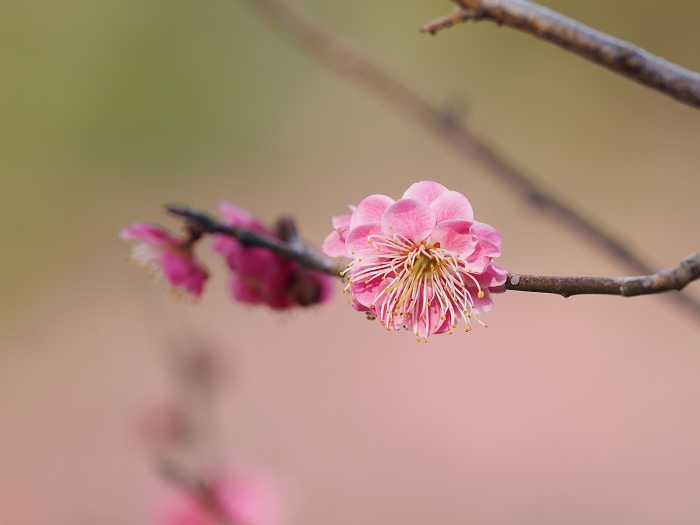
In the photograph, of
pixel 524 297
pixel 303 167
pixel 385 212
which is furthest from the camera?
pixel 303 167

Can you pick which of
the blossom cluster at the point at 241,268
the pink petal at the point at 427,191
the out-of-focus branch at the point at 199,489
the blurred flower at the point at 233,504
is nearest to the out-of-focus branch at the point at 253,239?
the blossom cluster at the point at 241,268

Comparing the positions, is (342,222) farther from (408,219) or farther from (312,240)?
(312,240)

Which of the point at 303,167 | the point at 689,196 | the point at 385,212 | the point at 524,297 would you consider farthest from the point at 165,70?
the point at 385,212

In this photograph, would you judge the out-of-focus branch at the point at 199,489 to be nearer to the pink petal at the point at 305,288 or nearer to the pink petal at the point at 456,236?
the pink petal at the point at 305,288

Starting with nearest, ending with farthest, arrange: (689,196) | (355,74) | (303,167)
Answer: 1. (355,74)
2. (689,196)
3. (303,167)

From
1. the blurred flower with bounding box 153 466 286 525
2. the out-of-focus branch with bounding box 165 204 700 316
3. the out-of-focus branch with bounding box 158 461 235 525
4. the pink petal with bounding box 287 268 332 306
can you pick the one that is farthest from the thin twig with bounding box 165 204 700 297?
the blurred flower with bounding box 153 466 286 525

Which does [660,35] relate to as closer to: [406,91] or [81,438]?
[406,91]

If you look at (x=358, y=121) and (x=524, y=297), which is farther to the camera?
(x=358, y=121)
